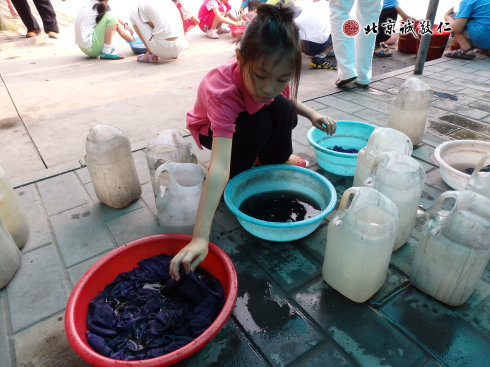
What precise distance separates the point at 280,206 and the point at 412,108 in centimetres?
123

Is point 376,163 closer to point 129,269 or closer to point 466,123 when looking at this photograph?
point 129,269

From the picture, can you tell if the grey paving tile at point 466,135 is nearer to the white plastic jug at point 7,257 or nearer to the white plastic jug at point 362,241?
the white plastic jug at point 362,241

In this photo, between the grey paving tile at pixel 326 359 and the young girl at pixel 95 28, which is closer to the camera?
the grey paving tile at pixel 326 359

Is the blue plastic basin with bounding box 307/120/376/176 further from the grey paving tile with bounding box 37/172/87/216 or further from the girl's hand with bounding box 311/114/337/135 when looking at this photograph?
A: the grey paving tile with bounding box 37/172/87/216

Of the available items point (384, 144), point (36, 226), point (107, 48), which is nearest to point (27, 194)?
point (36, 226)

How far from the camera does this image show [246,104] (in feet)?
5.30

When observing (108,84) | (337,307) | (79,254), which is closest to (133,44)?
(108,84)

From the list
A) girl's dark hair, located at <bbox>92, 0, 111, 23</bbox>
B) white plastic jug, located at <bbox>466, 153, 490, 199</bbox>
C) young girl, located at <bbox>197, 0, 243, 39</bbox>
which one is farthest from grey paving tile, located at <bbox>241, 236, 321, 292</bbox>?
young girl, located at <bbox>197, 0, 243, 39</bbox>

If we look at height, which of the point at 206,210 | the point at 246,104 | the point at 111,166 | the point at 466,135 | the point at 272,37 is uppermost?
the point at 272,37

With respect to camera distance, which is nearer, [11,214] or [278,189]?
[11,214]

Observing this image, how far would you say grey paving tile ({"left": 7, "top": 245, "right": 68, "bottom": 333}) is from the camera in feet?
4.44

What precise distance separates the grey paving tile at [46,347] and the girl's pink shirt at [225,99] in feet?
3.15

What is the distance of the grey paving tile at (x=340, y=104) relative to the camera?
10.2ft

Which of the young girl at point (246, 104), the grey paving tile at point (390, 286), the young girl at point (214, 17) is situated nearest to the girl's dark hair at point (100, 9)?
the young girl at point (214, 17)
